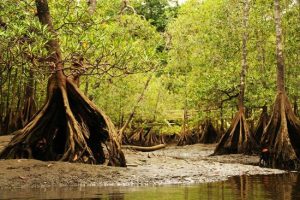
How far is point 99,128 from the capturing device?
40.3 ft

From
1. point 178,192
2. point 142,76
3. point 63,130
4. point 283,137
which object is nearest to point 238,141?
point 283,137

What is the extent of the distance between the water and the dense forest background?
223cm

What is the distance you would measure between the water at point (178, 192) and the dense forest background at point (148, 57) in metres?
2.23

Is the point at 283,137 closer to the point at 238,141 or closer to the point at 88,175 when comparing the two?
the point at 238,141

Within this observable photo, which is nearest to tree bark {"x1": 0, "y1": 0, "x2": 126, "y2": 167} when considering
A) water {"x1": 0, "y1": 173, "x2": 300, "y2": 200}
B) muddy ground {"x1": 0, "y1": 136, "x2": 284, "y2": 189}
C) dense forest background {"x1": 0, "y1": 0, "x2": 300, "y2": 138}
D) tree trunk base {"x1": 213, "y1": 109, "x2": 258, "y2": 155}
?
dense forest background {"x1": 0, "y1": 0, "x2": 300, "y2": 138}

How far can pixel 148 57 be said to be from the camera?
400 inches

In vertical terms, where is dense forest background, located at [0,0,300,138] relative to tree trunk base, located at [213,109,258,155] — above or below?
above

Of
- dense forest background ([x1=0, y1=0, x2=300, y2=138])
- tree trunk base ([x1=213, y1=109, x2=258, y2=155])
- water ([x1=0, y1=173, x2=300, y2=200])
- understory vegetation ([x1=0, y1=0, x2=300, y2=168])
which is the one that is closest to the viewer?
water ([x1=0, y1=173, x2=300, y2=200])

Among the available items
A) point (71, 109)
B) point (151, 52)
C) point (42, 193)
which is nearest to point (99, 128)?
point (71, 109)

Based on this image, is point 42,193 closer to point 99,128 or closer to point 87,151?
point 87,151

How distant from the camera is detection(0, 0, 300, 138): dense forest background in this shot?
9.61 meters

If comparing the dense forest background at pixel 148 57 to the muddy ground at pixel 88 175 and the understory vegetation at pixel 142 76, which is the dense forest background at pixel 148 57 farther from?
the muddy ground at pixel 88 175

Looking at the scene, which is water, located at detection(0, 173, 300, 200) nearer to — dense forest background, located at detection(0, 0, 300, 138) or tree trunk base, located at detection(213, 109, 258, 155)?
dense forest background, located at detection(0, 0, 300, 138)

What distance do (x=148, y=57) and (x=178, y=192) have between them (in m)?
3.05
